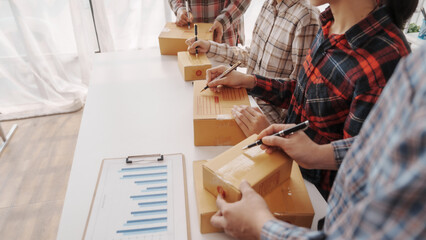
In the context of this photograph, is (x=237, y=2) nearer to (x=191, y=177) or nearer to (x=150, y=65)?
(x=150, y=65)

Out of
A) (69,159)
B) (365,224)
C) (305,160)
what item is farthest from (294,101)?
(69,159)

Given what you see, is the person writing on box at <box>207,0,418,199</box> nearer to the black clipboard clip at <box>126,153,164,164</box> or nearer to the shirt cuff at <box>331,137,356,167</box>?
the shirt cuff at <box>331,137,356,167</box>

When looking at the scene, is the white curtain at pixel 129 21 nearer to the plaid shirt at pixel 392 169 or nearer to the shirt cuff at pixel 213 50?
the shirt cuff at pixel 213 50

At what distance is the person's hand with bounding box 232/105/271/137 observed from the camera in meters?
0.97

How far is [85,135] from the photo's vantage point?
1.09 metres

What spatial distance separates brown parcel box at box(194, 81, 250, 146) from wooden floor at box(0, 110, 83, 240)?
4.10 ft

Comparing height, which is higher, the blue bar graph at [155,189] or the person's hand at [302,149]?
the person's hand at [302,149]

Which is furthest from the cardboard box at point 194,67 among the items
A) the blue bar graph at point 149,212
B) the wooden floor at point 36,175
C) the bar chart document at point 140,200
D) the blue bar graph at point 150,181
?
the wooden floor at point 36,175

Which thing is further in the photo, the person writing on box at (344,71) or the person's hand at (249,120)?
the person's hand at (249,120)

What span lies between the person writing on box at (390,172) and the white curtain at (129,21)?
2.69 meters

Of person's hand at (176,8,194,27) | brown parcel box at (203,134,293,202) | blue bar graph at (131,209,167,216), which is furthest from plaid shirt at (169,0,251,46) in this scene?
blue bar graph at (131,209,167,216)

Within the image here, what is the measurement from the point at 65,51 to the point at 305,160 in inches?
103

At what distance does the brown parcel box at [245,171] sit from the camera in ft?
2.37

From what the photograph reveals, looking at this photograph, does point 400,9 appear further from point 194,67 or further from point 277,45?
point 194,67
